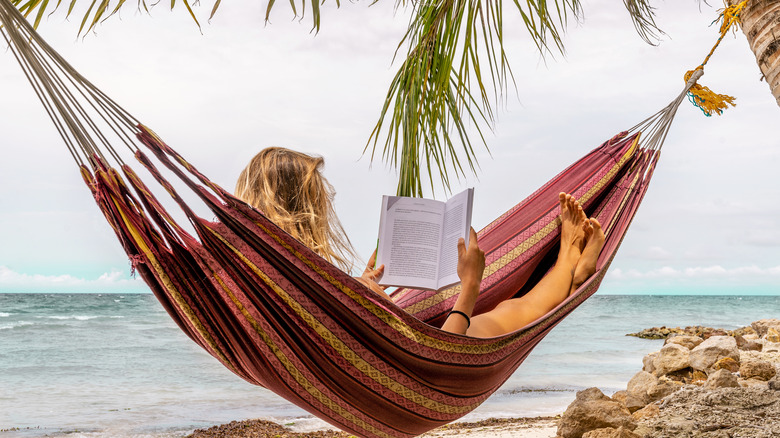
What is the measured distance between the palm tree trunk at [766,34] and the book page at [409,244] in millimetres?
1232

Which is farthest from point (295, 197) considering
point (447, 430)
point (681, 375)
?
point (681, 375)

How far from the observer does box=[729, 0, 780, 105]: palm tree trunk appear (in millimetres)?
1922

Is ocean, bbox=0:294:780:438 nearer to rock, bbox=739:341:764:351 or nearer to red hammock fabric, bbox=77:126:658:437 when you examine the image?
rock, bbox=739:341:764:351

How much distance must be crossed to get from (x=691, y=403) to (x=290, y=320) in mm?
2185

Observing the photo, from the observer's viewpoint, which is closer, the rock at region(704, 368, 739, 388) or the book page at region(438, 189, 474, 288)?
the book page at region(438, 189, 474, 288)

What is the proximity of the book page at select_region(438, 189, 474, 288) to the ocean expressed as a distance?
3240mm

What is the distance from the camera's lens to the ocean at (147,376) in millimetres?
4895

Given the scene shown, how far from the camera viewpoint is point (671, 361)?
4.50 m

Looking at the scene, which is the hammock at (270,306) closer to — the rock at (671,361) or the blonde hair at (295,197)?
the blonde hair at (295,197)

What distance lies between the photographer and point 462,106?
2773 millimetres

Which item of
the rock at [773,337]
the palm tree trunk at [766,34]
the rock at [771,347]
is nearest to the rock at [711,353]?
the rock at [771,347]

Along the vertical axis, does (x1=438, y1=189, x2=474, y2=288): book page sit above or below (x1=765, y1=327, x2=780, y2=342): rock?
above

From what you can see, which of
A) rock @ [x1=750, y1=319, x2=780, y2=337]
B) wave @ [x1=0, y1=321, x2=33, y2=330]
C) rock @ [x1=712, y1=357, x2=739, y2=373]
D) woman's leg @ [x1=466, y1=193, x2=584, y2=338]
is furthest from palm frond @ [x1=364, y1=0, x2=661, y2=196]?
wave @ [x1=0, y1=321, x2=33, y2=330]

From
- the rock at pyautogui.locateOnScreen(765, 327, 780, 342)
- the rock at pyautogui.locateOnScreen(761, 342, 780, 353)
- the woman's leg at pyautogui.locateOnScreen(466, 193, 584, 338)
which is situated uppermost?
the woman's leg at pyautogui.locateOnScreen(466, 193, 584, 338)
